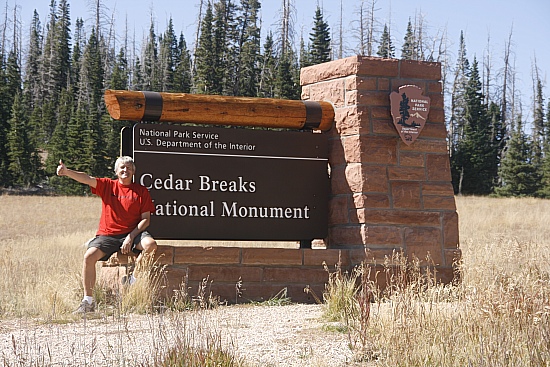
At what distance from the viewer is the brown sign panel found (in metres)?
8.41

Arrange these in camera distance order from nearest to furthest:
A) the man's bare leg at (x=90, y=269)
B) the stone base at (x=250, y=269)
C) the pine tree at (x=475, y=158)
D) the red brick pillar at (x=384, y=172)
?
the man's bare leg at (x=90, y=269) < the stone base at (x=250, y=269) < the red brick pillar at (x=384, y=172) < the pine tree at (x=475, y=158)

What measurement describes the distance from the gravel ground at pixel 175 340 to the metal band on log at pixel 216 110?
93.7 inches

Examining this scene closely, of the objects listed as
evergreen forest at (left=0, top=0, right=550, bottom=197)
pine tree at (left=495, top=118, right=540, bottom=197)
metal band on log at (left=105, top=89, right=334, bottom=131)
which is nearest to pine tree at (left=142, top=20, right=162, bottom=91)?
evergreen forest at (left=0, top=0, right=550, bottom=197)

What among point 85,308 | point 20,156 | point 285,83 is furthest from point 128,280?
point 20,156

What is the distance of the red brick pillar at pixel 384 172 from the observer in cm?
869

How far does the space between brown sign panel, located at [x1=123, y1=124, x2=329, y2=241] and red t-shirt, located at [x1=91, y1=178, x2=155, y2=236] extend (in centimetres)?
52

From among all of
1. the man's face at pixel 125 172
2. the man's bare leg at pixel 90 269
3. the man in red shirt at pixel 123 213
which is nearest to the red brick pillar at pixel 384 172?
the man in red shirt at pixel 123 213

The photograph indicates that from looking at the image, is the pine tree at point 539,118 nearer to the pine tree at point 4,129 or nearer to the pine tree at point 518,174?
the pine tree at point 518,174

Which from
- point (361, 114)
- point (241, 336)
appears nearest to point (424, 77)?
point (361, 114)

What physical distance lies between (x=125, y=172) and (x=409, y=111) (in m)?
3.43

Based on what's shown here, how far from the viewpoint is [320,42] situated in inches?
2539

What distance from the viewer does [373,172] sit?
28.6 ft

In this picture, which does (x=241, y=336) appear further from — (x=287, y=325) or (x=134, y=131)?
(x=134, y=131)

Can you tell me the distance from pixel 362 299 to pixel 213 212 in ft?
11.9
